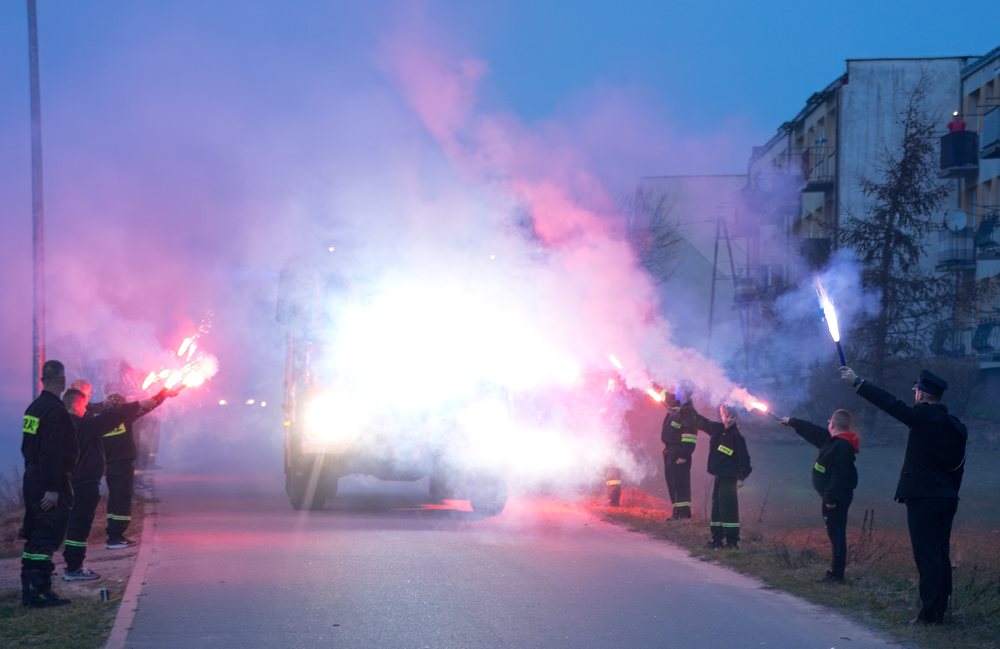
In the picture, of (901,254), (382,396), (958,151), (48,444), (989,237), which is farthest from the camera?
(958,151)

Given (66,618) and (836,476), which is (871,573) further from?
(66,618)

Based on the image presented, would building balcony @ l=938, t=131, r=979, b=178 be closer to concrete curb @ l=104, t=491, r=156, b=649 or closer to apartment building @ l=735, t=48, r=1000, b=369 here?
apartment building @ l=735, t=48, r=1000, b=369

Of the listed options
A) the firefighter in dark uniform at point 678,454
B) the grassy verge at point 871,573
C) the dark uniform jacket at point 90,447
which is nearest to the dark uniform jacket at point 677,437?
the firefighter in dark uniform at point 678,454

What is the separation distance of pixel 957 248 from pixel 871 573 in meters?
29.0

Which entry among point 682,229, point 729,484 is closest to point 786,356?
point 682,229

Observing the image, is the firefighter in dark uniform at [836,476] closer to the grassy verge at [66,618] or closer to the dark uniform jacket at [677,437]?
the dark uniform jacket at [677,437]

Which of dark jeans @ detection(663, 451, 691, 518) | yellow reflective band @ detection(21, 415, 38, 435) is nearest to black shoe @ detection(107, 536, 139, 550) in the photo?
yellow reflective band @ detection(21, 415, 38, 435)

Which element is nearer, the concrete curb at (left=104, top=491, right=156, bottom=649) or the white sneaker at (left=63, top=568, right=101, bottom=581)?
the concrete curb at (left=104, top=491, right=156, bottom=649)

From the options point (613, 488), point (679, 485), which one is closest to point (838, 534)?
point (679, 485)

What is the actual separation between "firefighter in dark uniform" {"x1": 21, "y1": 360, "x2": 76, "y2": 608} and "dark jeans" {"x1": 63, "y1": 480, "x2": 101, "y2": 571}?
1.18m

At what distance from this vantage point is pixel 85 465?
1183cm

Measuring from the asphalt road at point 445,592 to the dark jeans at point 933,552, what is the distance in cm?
62

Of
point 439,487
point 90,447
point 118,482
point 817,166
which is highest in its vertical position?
point 817,166

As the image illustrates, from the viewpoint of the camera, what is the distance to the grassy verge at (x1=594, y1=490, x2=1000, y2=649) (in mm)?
8820
